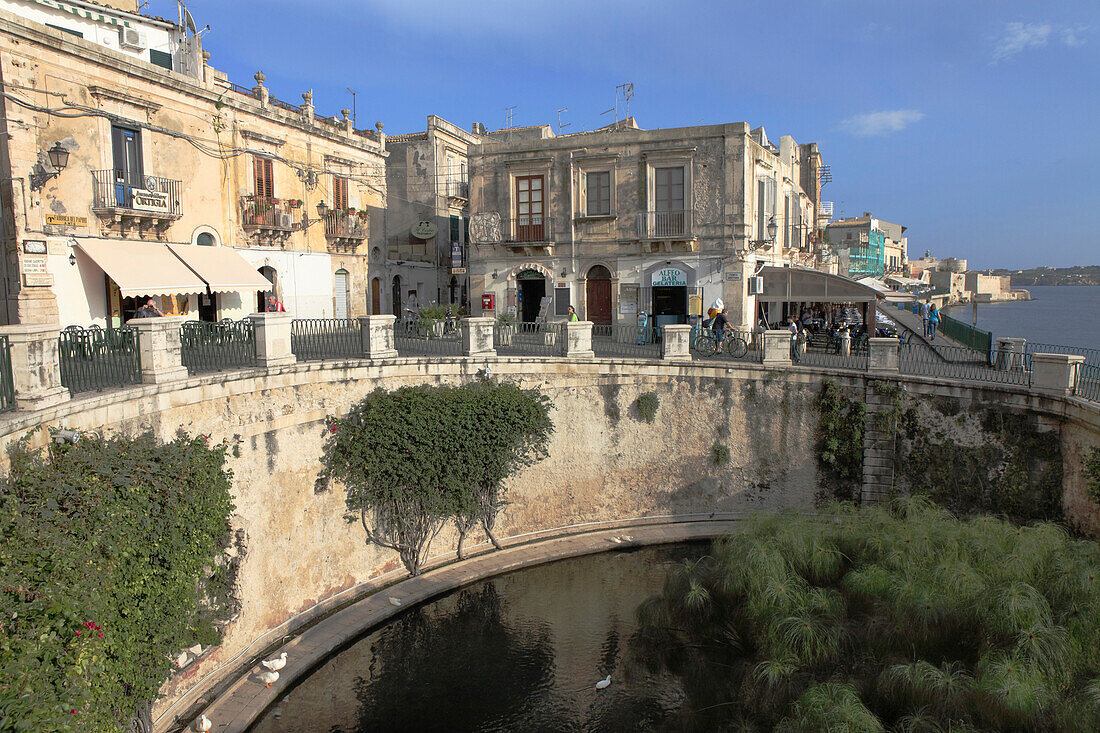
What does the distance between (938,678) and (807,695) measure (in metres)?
1.26

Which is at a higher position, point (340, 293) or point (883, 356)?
point (340, 293)

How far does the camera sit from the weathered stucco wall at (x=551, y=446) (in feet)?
35.8

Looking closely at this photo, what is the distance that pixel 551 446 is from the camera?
1573 cm

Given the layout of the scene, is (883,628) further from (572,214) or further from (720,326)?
(572,214)

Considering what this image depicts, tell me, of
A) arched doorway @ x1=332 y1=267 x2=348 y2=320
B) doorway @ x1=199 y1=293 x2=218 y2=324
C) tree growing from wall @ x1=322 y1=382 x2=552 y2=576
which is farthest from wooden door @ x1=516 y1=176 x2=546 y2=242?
doorway @ x1=199 y1=293 x2=218 y2=324

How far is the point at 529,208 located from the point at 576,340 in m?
7.31

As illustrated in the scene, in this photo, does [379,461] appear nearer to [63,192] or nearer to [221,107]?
[63,192]

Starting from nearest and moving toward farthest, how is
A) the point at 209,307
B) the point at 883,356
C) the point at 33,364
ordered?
the point at 33,364, the point at 883,356, the point at 209,307

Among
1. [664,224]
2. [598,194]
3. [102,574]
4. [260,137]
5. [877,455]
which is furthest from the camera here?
[598,194]

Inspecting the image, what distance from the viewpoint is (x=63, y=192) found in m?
14.6

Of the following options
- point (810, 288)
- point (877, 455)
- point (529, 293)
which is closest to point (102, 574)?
point (877, 455)

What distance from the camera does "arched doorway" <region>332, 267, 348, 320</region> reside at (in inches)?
874

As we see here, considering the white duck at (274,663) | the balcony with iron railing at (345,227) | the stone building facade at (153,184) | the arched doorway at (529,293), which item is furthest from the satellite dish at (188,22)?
the white duck at (274,663)

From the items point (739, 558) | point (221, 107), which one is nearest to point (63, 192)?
point (221, 107)
